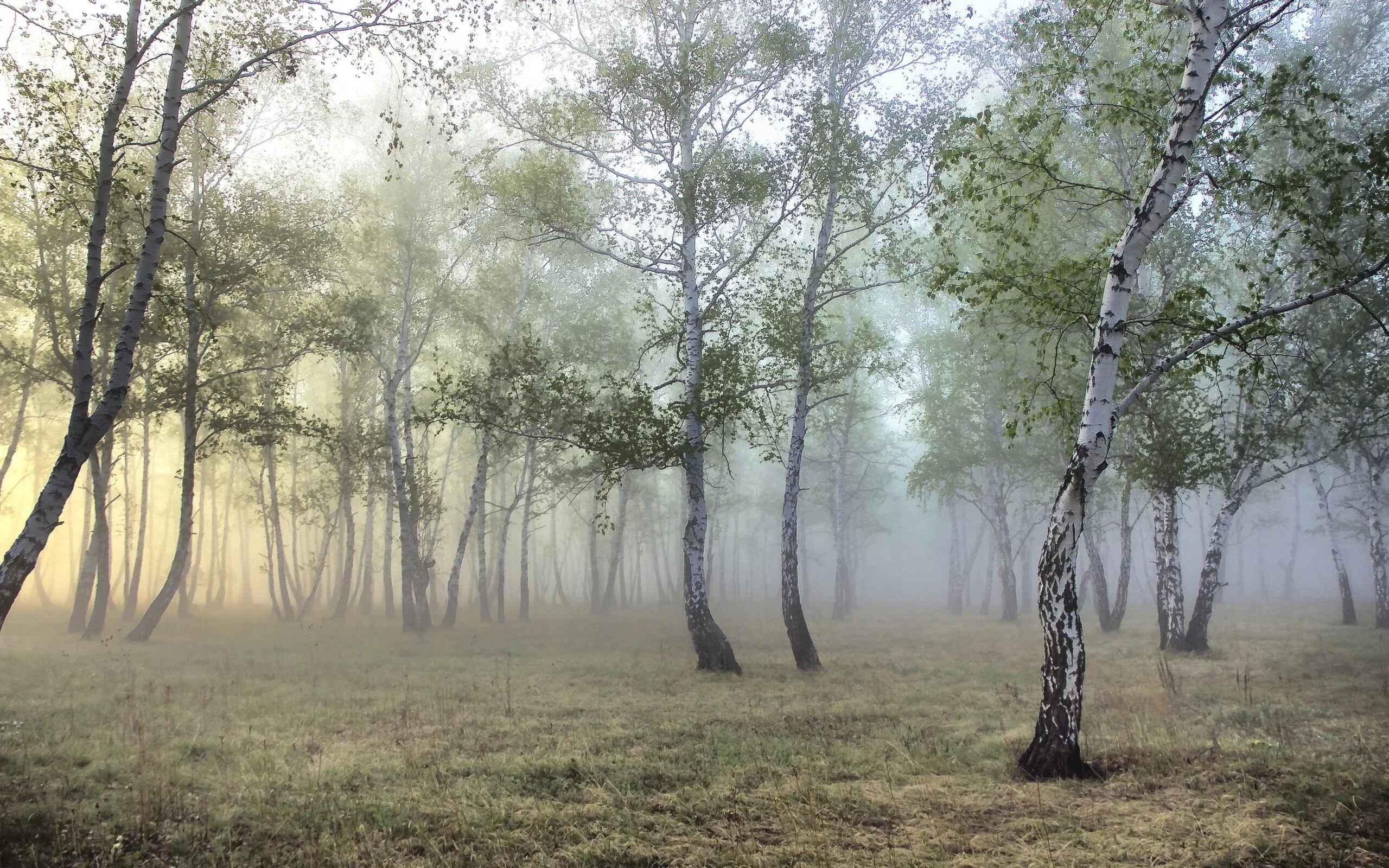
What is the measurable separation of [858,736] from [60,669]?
46.3 feet

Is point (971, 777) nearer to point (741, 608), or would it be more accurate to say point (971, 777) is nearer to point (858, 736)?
point (858, 736)

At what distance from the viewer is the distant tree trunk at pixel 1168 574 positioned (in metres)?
16.8

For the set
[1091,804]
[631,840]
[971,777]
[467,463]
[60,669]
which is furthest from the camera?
[467,463]

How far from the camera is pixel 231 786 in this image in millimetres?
6426

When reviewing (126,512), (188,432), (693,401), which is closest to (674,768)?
(693,401)

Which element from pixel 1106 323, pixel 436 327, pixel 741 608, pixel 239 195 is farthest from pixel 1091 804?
pixel 741 608

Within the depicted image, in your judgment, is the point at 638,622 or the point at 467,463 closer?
the point at 638,622

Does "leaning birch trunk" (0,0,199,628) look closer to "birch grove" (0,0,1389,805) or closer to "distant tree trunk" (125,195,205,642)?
"birch grove" (0,0,1389,805)

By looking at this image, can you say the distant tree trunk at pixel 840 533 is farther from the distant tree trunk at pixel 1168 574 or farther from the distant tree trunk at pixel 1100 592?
the distant tree trunk at pixel 1168 574

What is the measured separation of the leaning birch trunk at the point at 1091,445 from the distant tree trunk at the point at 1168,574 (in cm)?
1151

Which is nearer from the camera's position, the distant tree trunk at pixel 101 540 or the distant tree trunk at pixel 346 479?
the distant tree trunk at pixel 101 540

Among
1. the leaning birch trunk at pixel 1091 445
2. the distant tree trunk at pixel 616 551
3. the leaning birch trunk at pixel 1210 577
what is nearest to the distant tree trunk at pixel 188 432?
the distant tree trunk at pixel 616 551

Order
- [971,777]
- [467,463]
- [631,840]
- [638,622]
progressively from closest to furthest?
[631,840] → [971,777] → [638,622] → [467,463]

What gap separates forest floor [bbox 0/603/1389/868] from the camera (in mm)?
5215
